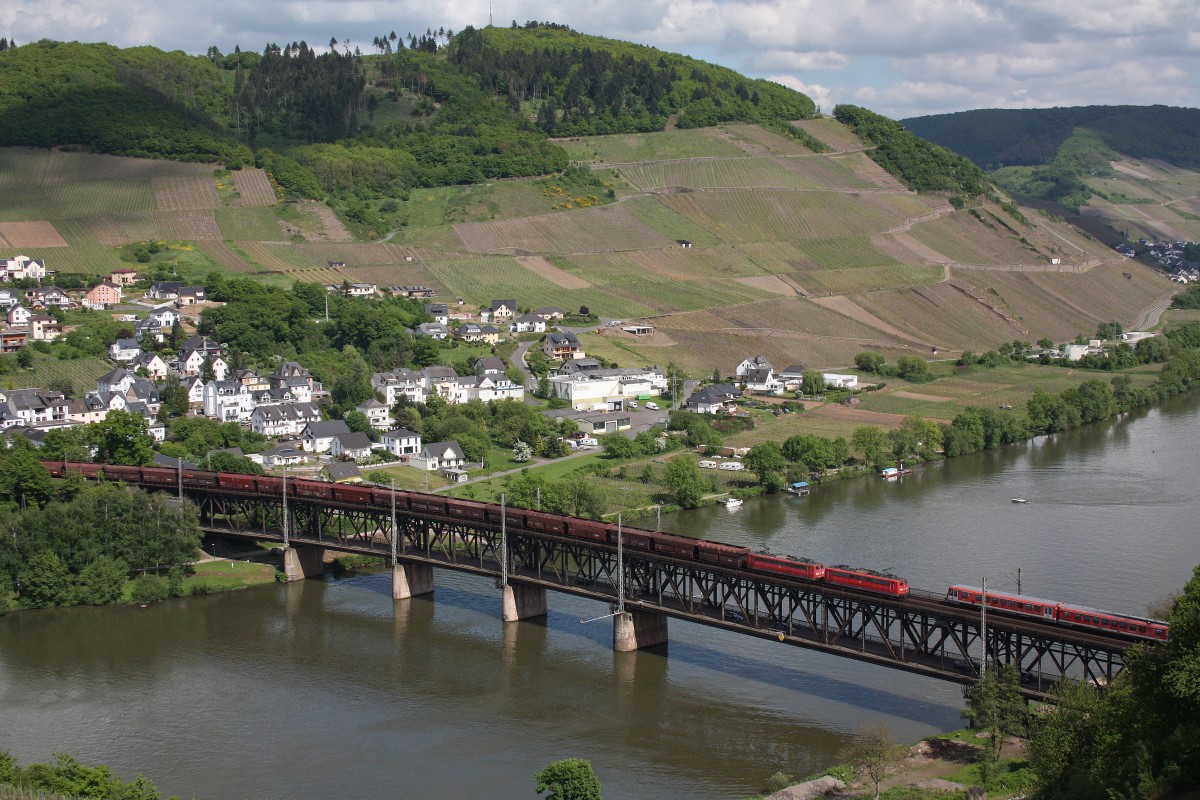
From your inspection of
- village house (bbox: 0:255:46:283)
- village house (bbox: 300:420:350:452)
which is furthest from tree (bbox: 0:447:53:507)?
village house (bbox: 0:255:46:283)

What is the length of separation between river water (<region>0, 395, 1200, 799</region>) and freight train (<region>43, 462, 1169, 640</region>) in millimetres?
3515

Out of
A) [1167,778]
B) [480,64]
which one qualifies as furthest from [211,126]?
[1167,778]

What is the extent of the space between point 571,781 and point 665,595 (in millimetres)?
14282

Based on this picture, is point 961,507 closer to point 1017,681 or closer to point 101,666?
point 1017,681

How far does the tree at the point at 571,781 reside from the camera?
31547 millimetres

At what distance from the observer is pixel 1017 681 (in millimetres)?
34625

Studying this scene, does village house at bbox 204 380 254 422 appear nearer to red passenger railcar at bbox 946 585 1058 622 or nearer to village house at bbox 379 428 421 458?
village house at bbox 379 428 421 458

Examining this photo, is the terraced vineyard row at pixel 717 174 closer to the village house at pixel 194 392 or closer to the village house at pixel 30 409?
the village house at pixel 194 392

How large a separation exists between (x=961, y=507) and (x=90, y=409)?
4741cm

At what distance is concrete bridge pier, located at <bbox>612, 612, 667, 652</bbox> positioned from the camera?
44.5 metres

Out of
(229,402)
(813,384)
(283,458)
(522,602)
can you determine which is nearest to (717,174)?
(813,384)

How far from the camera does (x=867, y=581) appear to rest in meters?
38.4

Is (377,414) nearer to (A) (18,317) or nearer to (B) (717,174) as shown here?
(A) (18,317)

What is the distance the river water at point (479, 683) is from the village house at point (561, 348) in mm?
36809
